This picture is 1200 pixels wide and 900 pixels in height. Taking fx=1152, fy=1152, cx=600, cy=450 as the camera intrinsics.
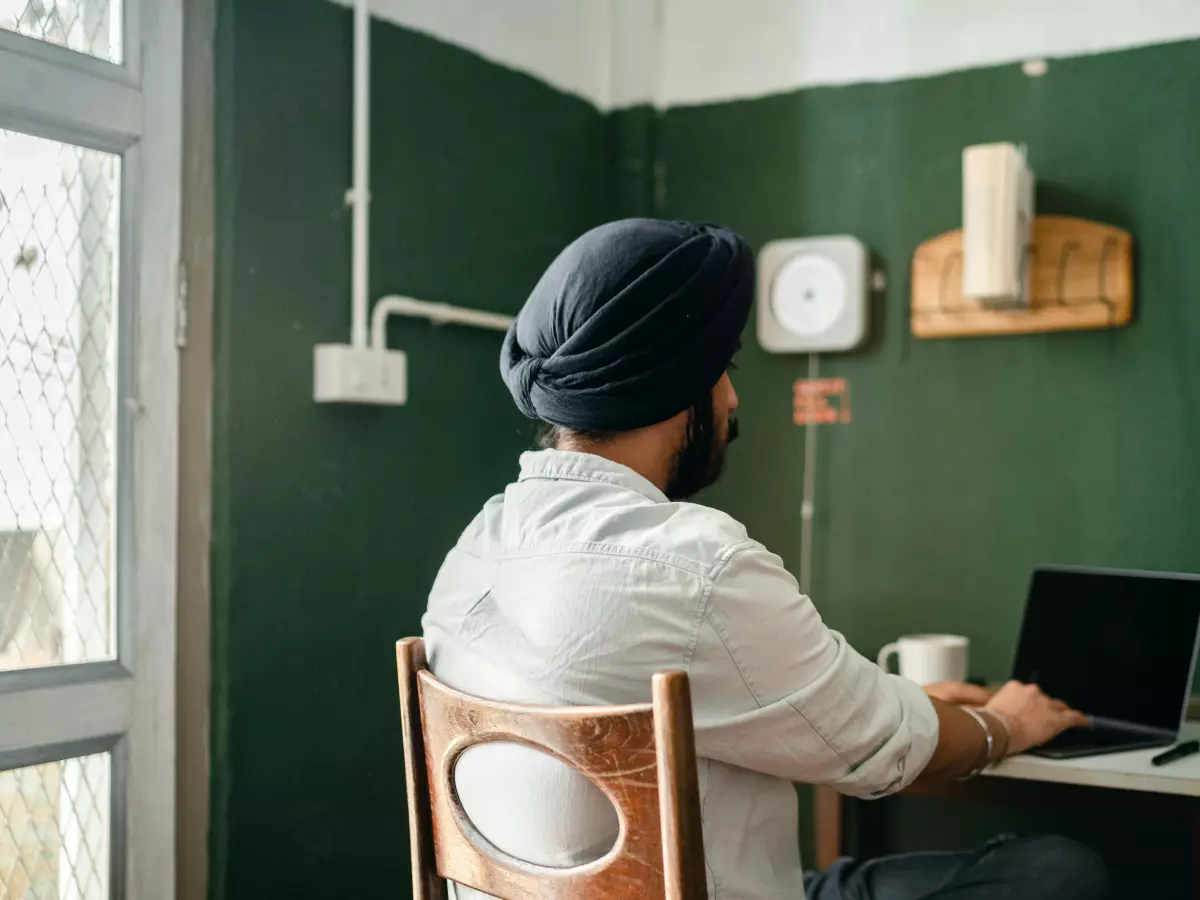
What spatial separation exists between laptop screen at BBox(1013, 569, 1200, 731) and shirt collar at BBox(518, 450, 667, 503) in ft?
3.29

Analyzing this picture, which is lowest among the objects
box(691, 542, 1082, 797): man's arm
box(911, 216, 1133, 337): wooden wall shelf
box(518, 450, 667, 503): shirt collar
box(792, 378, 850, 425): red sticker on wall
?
box(691, 542, 1082, 797): man's arm

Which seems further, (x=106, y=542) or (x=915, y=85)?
(x=915, y=85)

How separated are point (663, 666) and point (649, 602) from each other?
0.19ft

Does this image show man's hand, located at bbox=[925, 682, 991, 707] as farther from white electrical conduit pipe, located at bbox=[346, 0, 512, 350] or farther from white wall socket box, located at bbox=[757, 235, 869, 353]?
white electrical conduit pipe, located at bbox=[346, 0, 512, 350]

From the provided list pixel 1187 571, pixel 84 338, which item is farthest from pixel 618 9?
pixel 1187 571

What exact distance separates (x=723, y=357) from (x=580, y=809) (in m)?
0.48

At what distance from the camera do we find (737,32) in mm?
2500

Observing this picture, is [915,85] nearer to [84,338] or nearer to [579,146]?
[579,146]

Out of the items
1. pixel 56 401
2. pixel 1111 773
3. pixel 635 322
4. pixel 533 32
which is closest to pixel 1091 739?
pixel 1111 773

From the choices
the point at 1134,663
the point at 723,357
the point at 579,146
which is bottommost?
the point at 1134,663

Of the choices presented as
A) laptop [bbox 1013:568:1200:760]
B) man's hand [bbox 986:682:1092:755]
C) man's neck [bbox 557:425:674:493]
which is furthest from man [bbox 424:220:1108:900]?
laptop [bbox 1013:568:1200:760]

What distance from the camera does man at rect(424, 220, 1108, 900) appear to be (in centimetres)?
102

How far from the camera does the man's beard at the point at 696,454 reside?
126 centimetres

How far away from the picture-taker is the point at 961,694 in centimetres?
170
